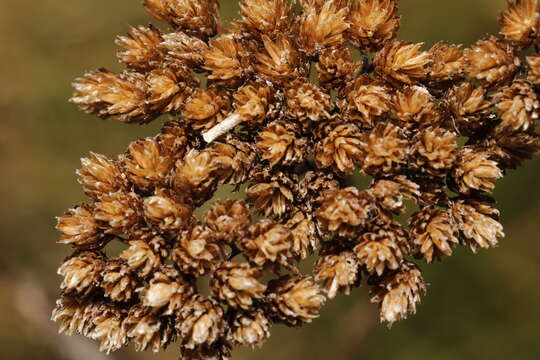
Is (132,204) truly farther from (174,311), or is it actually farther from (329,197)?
(329,197)

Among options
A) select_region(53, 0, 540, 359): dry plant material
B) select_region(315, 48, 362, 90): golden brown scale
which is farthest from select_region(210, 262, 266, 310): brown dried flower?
select_region(315, 48, 362, 90): golden brown scale

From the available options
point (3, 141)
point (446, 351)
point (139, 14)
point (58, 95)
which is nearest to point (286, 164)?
point (446, 351)

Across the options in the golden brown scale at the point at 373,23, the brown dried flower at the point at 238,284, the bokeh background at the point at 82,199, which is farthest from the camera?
the bokeh background at the point at 82,199

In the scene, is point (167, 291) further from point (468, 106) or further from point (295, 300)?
point (468, 106)

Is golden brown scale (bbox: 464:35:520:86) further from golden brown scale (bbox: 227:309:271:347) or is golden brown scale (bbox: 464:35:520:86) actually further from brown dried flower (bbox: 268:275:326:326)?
golden brown scale (bbox: 227:309:271:347)

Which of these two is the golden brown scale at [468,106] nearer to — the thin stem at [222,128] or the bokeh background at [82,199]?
the thin stem at [222,128]

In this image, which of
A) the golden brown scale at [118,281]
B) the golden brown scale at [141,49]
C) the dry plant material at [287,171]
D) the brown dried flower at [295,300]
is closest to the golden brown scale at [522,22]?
the dry plant material at [287,171]
